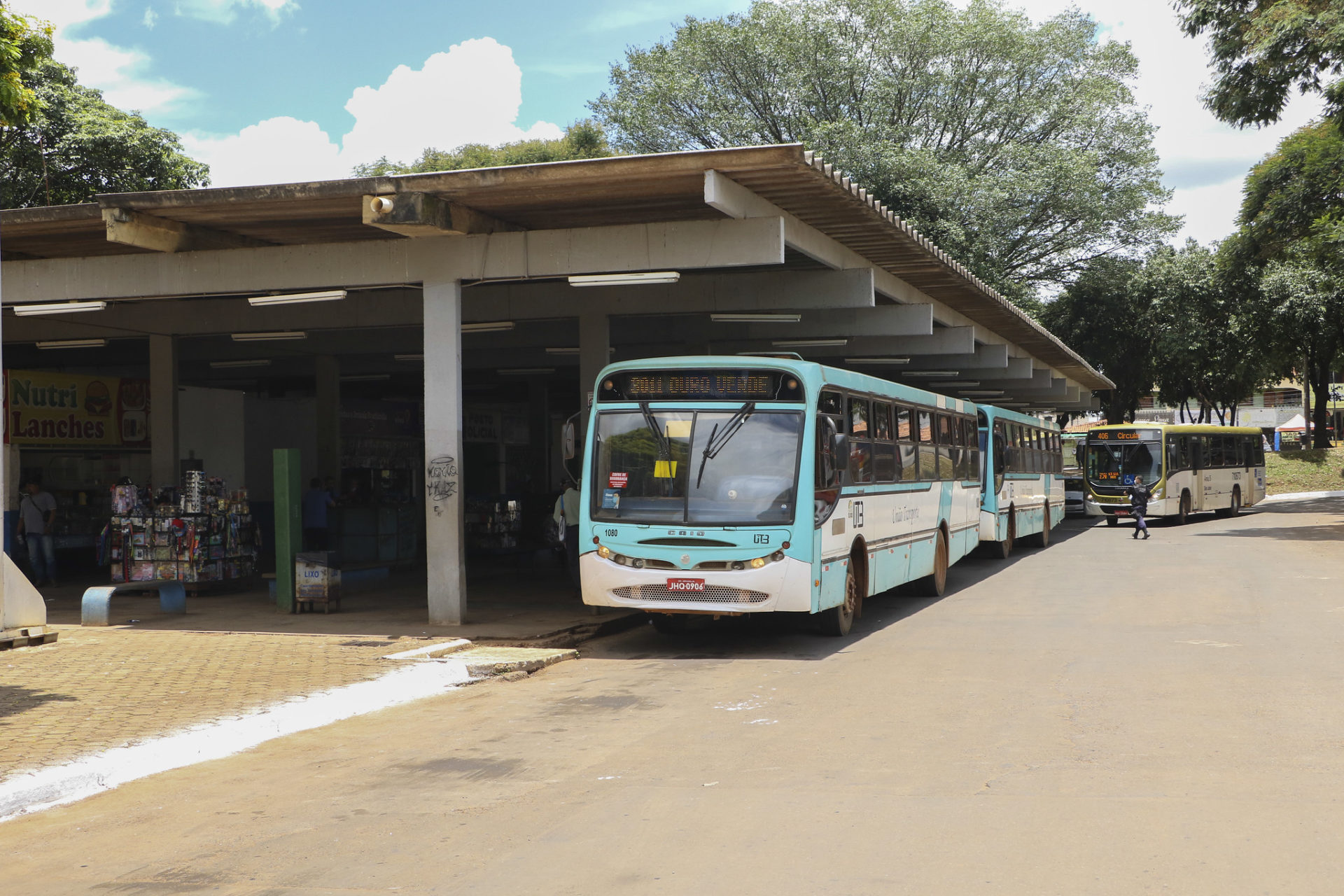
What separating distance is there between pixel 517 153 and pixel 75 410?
113 feet

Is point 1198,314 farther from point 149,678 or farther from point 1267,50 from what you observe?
point 149,678

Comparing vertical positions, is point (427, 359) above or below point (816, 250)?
below

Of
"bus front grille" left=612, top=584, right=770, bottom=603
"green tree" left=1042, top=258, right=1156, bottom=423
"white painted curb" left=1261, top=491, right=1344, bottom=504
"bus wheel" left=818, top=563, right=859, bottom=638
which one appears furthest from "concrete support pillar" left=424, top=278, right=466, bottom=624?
"white painted curb" left=1261, top=491, right=1344, bottom=504

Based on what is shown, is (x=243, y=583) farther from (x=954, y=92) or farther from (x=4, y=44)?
(x=954, y=92)

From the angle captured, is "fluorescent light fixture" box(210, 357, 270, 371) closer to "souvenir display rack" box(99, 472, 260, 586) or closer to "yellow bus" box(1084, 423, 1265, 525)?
"souvenir display rack" box(99, 472, 260, 586)

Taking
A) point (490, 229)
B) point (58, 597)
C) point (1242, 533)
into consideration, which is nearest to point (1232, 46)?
point (1242, 533)

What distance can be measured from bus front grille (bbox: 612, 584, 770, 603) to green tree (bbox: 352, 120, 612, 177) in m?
38.5

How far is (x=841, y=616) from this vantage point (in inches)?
517

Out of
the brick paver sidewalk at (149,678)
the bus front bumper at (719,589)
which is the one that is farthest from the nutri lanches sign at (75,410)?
the bus front bumper at (719,589)

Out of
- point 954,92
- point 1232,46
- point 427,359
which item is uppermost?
point 954,92

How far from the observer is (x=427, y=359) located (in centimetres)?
1445

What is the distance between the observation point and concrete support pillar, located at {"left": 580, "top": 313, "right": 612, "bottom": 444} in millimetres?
18578

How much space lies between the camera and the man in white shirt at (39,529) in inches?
761

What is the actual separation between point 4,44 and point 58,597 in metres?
11.4
